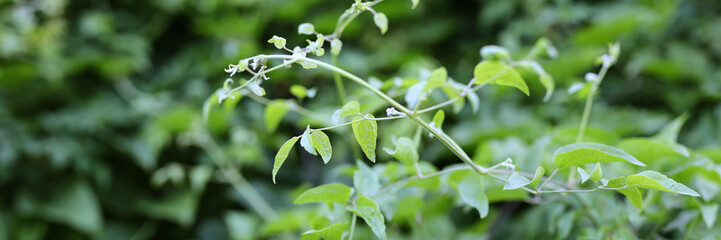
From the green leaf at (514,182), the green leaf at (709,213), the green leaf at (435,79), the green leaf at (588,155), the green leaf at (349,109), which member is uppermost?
the green leaf at (349,109)

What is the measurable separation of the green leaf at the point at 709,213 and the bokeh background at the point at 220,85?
1.31ft

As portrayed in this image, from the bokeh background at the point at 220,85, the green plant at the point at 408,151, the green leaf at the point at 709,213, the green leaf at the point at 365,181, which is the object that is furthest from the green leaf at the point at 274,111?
the green leaf at the point at 709,213

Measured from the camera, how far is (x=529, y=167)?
0.65 metres

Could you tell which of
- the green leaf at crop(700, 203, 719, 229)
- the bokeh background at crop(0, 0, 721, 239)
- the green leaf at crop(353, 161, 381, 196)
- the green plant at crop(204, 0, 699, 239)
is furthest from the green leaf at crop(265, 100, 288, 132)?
the green leaf at crop(700, 203, 719, 229)

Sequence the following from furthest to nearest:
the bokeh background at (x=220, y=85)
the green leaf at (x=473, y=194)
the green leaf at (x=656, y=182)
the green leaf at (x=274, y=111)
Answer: the bokeh background at (x=220, y=85) < the green leaf at (x=274, y=111) < the green leaf at (x=473, y=194) < the green leaf at (x=656, y=182)

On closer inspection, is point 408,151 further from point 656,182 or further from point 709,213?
point 709,213

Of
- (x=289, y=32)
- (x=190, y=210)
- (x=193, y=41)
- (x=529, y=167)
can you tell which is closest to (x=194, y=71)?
(x=193, y=41)

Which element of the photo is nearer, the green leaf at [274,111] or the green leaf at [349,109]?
the green leaf at [349,109]

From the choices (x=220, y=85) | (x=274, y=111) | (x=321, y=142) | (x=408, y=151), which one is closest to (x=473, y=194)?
(x=408, y=151)

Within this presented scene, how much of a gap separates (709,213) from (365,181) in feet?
1.24

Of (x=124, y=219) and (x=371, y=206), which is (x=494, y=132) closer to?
(x=371, y=206)

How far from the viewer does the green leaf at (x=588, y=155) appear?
0.40 metres

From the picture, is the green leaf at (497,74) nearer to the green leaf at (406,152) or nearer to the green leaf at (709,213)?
the green leaf at (406,152)

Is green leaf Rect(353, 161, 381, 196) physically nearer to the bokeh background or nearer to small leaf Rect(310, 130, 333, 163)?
small leaf Rect(310, 130, 333, 163)
